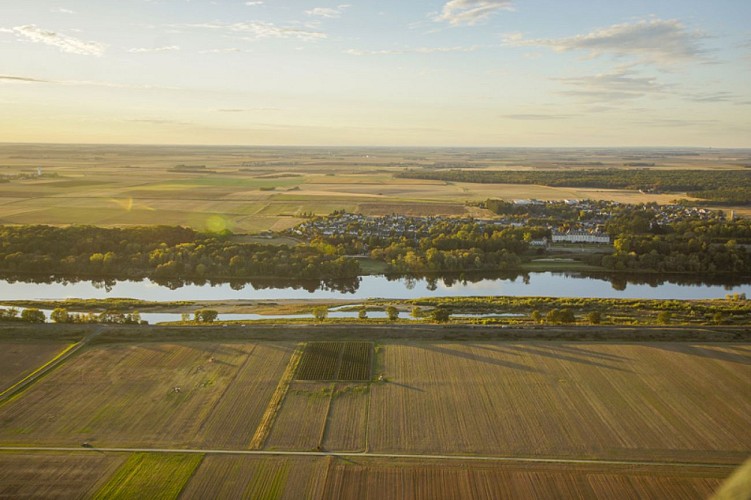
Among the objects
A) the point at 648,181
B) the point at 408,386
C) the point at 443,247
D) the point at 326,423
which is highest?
the point at 648,181

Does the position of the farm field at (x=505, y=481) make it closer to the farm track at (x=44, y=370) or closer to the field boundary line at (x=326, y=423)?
the field boundary line at (x=326, y=423)

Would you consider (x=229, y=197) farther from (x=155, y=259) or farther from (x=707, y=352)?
(x=707, y=352)

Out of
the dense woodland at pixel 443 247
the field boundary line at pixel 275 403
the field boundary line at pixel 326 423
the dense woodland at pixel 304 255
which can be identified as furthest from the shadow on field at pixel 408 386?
the dense woodland at pixel 443 247

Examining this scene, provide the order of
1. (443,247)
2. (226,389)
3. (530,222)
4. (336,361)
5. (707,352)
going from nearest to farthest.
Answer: (226,389), (336,361), (707,352), (443,247), (530,222)

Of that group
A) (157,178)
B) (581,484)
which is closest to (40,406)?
(581,484)

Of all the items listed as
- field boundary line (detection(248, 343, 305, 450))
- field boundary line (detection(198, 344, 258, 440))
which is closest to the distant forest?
field boundary line (detection(248, 343, 305, 450))

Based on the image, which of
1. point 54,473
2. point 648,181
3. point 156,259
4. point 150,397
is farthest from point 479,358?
point 648,181
